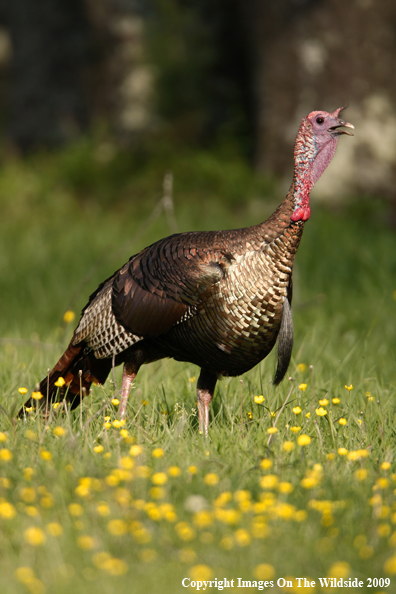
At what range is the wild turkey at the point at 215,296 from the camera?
3373mm

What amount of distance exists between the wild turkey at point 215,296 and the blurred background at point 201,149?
1.96m

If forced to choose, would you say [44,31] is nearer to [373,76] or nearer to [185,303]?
[373,76]

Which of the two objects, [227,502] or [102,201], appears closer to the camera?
[227,502]

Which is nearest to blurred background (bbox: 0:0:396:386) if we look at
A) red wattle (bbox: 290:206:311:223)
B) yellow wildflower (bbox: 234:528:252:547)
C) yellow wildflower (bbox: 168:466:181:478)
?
red wattle (bbox: 290:206:311:223)

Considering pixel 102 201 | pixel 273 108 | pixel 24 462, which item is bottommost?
pixel 24 462

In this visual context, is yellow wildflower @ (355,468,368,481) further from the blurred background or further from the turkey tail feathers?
the blurred background

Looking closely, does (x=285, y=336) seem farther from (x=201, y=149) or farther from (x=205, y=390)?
(x=201, y=149)

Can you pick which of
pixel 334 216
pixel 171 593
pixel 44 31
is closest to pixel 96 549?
pixel 171 593

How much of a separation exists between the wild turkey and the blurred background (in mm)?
1960

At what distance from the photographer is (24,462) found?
299 cm

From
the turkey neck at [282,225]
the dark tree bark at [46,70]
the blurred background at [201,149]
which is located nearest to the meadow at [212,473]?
the blurred background at [201,149]

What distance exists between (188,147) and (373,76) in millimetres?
2747

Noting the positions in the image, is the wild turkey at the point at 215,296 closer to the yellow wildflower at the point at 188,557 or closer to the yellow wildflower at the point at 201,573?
the yellow wildflower at the point at 188,557

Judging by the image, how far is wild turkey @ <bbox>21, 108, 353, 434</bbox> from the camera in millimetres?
3373
